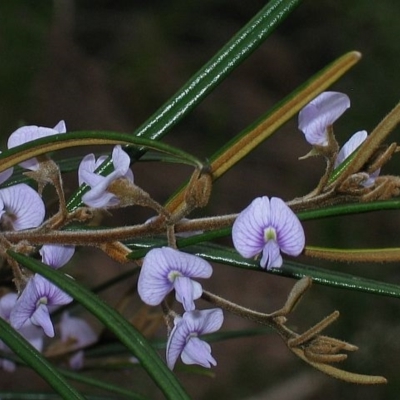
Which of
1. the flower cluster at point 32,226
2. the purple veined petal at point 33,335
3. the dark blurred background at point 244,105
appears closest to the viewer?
the flower cluster at point 32,226

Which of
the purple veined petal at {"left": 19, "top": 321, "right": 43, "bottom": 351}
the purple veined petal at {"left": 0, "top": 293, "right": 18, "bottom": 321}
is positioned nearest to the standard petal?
the purple veined petal at {"left": 0, "top": 293, "right": 18, "bottom": 321}

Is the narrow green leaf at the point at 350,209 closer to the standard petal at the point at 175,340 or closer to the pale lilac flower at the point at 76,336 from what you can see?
the standard petal at the point at 175,340

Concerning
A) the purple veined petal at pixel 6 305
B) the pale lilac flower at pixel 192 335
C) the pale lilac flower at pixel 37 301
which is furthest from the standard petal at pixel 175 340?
the purple veined petal at pixel 6 305

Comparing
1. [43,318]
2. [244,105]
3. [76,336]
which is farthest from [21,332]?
[244,105]

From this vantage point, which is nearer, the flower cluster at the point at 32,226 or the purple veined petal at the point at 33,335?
the flower cluster at the point at 32,226

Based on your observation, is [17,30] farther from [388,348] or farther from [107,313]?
[107,313]

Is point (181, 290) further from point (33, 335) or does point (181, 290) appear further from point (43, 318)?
point (33, 335)

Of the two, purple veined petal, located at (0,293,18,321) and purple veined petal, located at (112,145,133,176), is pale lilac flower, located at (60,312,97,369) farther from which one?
purple veined petal, located at (112,145,133,176)
